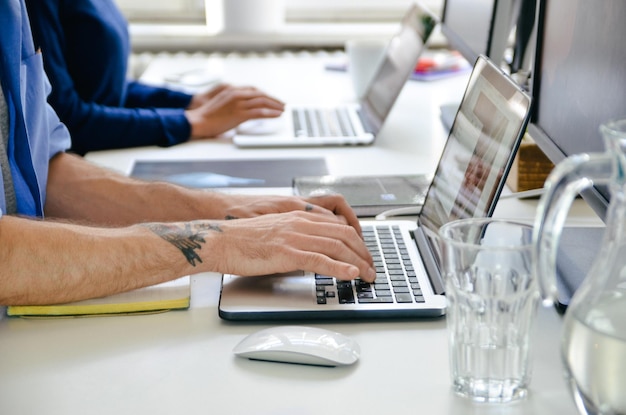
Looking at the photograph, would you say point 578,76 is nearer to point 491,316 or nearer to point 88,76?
point 491,316

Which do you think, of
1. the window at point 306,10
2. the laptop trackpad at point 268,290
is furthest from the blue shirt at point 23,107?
the window at point 306,10

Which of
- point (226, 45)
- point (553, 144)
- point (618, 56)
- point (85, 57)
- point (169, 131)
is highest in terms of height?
point (618, 56)

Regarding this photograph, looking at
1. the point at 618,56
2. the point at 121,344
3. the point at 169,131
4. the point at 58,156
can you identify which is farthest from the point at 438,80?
the point at 121,344

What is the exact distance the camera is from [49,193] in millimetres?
1343

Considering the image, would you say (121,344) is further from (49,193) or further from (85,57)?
(85,57)

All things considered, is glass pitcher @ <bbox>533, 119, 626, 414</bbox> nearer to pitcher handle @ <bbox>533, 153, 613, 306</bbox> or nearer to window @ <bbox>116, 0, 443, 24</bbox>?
pitcher handle @ <bbox>533, 153, 613, 306</bbox>

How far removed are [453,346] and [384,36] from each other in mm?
2122

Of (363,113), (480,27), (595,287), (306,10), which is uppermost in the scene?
(595,287)

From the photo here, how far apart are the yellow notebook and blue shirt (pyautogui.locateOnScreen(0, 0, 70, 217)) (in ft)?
0.65

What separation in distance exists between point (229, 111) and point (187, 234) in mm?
817

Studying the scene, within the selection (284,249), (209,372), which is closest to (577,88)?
(284,249)

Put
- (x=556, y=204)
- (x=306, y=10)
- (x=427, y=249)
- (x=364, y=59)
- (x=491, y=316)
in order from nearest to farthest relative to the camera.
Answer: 1. (x=556, y=204)
2. (x=491, y=316)
3. (x=427, y=249)
4. (x=364, y=59)
5. (x=306, y=10)

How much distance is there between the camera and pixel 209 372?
0.85m

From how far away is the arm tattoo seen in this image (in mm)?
1000
